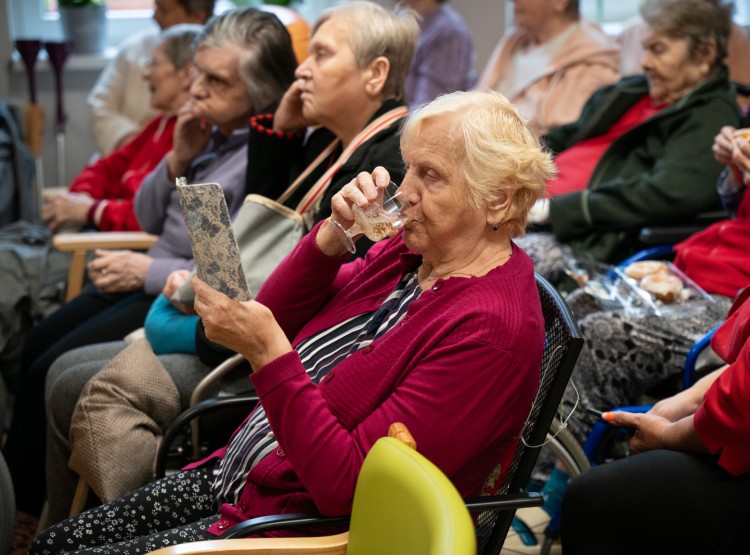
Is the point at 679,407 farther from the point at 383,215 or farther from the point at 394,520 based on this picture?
the point at 394,520

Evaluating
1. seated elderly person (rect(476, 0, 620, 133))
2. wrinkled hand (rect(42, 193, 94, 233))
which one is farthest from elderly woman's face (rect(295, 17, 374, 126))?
seated elderly person (rect(476, 0, 620, 133))

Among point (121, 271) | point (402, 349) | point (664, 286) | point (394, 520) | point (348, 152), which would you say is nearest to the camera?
point (394, 520)

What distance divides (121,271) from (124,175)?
3.49ft

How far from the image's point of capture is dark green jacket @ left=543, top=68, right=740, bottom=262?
307 centimetres

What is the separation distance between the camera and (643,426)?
6.34 ft

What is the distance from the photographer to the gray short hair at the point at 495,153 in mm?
1625

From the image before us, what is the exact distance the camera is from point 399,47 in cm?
244

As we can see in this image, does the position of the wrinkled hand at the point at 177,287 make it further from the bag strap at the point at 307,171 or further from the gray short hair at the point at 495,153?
the gray short hair at the point at 495,153

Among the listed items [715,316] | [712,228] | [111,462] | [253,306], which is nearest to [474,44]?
[712,228]

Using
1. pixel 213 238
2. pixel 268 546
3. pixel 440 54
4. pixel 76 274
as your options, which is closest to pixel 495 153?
pixel 213 238

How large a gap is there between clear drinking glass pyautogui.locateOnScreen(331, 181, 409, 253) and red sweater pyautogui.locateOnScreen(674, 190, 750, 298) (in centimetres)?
126

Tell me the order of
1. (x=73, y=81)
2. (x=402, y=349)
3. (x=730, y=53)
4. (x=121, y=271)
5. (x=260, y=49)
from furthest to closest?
1. (x=73, y=81)
2. (x=730, y=53)
3. (x=121, y=271)
4. (x=260, y=49)
5. (x=402, y=349)

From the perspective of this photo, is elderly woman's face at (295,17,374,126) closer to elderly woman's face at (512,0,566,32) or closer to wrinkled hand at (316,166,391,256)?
wrinkled hand at (316,166,391,256)

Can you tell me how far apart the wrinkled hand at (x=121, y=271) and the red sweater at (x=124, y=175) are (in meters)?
0.51
